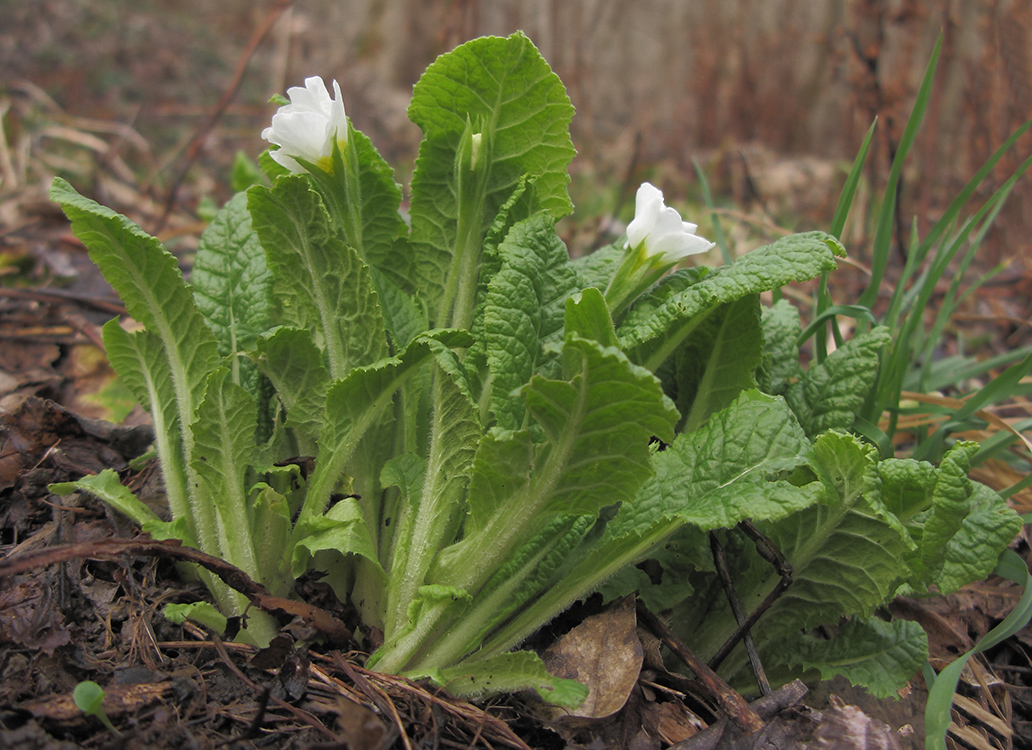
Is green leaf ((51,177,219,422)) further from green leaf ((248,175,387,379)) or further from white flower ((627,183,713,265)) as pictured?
white flower ((627,183,713,265))

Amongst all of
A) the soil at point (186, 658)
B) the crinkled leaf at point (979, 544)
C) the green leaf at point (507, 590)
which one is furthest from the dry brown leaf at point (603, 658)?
the crinkled leaf at point (979, 544)

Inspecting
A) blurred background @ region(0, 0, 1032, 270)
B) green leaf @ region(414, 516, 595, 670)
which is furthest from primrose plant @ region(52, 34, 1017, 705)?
blurred background @ region(0, 0, 1032, 270)

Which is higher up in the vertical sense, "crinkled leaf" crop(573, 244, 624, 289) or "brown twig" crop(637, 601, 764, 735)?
"crinkled leaf" crop(573, 244, 624, 289)

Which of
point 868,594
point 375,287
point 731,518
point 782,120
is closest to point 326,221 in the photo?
point 375,287

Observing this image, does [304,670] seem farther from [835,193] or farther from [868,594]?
[835,193]

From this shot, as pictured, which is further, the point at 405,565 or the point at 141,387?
the point at 141,387
